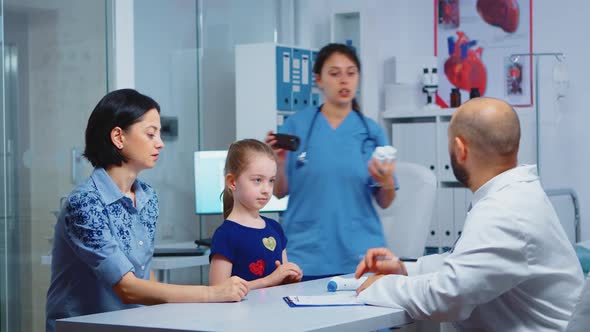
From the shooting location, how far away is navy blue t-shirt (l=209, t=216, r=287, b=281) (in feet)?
8.81

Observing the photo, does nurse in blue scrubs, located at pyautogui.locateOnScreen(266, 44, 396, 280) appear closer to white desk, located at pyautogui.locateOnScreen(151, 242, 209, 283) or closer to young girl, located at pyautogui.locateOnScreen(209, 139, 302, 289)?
young girl, located at pyautogui.locateOnScreen(209, 139, 302, 289)

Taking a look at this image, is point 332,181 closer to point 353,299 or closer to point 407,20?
point 353,299

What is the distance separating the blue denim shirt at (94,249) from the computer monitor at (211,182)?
2.71 metres

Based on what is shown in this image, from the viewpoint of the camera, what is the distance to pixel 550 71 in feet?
22.5

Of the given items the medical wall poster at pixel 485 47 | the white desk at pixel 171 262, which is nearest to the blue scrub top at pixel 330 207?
the white desk at pixel 171 262

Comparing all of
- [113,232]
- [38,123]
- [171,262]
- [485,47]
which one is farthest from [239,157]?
[485,47]

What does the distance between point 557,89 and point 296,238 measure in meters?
4.11

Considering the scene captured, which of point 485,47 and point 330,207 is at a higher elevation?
point 485,47

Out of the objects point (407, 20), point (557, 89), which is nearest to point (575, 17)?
point (557, 89)

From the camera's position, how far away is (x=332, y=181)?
10.3ft

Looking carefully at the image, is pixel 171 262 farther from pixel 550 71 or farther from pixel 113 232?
pixel 550 71

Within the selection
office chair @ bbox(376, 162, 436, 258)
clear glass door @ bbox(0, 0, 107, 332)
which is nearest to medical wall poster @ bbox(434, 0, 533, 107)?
office chair @ bbox(376, 162, 436, 258)

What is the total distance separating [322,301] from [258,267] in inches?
18.0

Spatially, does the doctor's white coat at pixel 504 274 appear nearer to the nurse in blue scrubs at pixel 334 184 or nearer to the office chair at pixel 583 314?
the office chair at pixel 583 314
